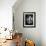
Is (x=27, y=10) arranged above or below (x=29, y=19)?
above

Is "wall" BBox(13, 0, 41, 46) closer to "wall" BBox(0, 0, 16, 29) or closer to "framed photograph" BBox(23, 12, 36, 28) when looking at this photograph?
"framed photograph" BBox(23, 12, 36, 28)

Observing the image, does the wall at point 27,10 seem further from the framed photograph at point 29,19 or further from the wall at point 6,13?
the wall at point 6,13

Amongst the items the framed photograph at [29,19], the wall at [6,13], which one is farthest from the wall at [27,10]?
the wall at [6,13]

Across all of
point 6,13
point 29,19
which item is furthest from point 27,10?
point 6,13

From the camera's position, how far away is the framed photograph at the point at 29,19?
5.37 m

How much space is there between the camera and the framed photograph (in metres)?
5.37

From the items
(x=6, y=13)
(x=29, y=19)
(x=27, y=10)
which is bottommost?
(x=29, y=19)

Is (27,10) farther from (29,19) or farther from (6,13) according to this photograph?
(6,13)

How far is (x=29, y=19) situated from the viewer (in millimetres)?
5395

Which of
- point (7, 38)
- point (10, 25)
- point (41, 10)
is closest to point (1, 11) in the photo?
point (10, 25)

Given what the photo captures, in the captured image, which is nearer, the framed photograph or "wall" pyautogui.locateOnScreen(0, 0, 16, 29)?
"wall" pyautogui.locateOnScreen(0, 0, 16, 29)

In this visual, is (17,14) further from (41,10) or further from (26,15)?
(41,10)

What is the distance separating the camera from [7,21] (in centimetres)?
445

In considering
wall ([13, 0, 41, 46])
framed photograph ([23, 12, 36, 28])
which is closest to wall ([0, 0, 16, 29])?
wall ([13, 0, 41, 46])
